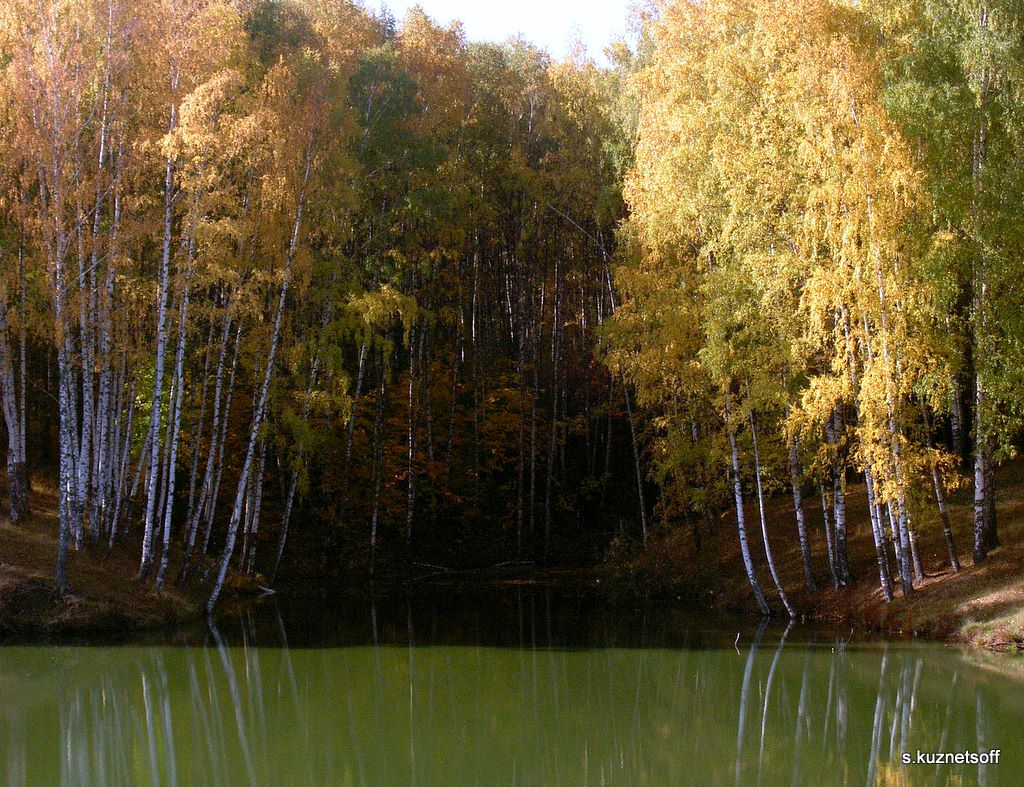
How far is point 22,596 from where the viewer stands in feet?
44.7

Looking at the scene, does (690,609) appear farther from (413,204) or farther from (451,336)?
(451,336)

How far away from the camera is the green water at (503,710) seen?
7855mm

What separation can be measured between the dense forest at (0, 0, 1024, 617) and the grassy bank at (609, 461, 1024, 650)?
496mm

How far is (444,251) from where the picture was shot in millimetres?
22562

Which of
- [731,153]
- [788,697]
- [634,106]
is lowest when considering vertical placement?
[788,697]

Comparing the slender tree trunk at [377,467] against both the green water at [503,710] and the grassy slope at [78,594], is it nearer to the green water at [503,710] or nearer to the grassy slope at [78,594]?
the grassy slope at [78,594]

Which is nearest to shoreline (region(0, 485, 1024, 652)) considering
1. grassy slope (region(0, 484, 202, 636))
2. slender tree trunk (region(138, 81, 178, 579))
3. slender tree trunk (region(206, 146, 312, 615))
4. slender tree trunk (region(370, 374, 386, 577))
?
grassy slope (region(0, 484, 202, 636))

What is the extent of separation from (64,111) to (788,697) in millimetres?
12418

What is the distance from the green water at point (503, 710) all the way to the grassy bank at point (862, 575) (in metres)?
0.87

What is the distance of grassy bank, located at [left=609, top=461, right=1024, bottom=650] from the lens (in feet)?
41.5

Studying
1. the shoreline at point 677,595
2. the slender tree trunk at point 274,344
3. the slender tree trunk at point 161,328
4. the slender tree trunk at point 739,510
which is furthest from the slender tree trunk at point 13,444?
the slender tree trunk at point 739,510

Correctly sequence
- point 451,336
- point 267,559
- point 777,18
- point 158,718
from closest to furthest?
point 158,718, point 777,18, point 267,559, point 451,336

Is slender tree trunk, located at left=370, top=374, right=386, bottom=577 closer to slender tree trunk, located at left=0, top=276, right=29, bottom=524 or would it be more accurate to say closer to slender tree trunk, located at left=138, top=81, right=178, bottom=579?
slender tree trunk, located at left=0, top=276, right=29, bottom=524

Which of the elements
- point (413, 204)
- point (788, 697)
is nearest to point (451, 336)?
point (413, 204)
